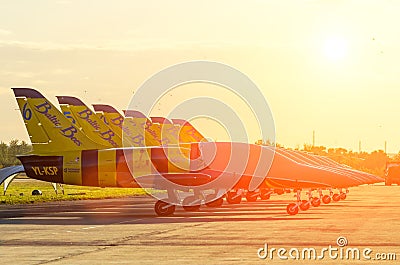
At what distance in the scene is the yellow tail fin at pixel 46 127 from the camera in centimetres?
4156

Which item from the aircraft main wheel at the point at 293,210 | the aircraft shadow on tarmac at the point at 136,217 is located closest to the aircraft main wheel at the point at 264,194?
the aircraft shadow on tarmac at the point at 136,217

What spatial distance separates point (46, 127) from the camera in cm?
4262

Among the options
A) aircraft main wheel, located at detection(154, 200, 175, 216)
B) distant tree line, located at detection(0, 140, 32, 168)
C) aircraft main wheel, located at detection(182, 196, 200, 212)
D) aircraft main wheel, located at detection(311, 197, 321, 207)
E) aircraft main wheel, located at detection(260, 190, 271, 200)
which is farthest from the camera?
distant tree line, located at detection(0, 140, 32, 168)

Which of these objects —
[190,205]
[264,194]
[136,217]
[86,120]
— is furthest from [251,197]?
[136,217]

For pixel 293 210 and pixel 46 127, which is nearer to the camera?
pixel 293 210

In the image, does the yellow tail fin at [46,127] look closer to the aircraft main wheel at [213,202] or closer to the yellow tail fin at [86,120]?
the aircraft main wheel at [213,202]

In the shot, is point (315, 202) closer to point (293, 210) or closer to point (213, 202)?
point (213, 202)

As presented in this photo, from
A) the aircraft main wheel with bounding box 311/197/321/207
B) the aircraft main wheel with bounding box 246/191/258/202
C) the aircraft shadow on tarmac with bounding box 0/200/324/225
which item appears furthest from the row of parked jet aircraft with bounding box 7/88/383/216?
the aircraft main wheel with bounding box 246/191/258/202

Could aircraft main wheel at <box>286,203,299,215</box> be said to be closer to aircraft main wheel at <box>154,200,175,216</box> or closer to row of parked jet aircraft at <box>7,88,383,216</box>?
row of parked jet aircraft at <box>7,88,383,216</box>

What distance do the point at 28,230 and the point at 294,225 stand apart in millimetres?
7863

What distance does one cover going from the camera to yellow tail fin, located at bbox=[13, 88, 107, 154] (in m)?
41.6

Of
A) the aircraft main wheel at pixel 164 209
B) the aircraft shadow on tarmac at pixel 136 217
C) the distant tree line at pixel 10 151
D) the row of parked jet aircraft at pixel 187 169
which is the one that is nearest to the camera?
the aircraft shadow on tarmac at pixel 136 217

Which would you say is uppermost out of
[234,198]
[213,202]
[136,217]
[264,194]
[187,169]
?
[187,169]

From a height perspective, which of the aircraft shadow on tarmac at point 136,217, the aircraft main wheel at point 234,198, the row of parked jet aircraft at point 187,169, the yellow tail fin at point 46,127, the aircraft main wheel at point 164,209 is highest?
the yellow tail fin at point 46,127
